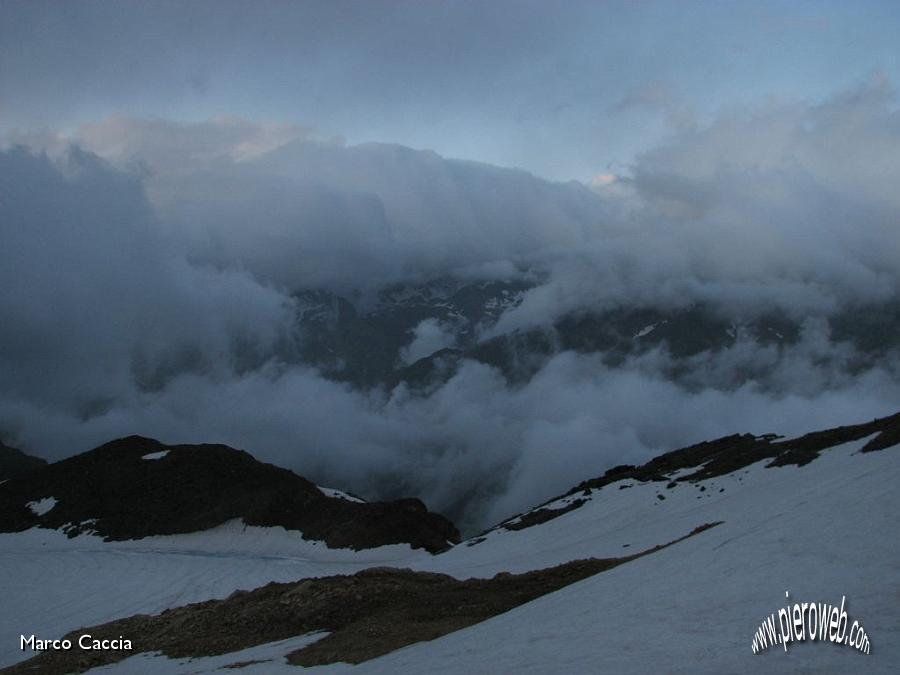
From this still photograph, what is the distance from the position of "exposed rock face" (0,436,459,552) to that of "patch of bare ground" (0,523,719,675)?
53.1 metres

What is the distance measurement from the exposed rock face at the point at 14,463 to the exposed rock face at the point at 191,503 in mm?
71371

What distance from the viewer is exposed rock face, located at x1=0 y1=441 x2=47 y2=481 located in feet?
545

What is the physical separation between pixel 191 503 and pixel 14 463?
110491mm

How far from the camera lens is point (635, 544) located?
40.4 metres

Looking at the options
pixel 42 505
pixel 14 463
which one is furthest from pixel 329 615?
pixel 14 463

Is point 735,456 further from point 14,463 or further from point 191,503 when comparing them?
point 14,463

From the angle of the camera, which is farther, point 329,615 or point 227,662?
point 329,615

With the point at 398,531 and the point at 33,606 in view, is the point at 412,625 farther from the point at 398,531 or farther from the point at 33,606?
the point at 398,531

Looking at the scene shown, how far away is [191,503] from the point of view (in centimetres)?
9325

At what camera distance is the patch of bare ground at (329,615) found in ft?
68.6

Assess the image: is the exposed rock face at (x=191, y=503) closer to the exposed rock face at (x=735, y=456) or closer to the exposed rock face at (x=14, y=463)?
the exposed rock face at (x=735, y=456)

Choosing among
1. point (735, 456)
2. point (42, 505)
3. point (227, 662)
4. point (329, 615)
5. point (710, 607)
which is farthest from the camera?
point (42, 505)

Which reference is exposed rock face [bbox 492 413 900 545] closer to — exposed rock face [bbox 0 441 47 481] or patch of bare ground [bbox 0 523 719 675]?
patch of bare ground [bbox 0 523 719 675]

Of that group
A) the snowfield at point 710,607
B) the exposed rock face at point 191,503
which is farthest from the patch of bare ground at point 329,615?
the exposed rock face at point 191,503
